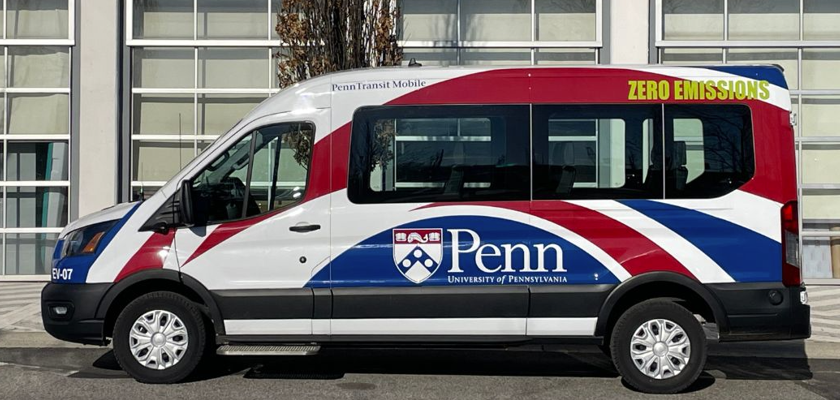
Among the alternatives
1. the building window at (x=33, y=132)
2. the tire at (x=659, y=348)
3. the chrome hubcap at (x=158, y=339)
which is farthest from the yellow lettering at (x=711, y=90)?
the building window at (x=33, y=132)

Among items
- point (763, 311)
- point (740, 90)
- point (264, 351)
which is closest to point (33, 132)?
point (264, 351)

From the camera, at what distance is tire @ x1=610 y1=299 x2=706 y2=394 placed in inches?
273

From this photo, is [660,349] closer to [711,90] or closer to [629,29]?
[711,90]

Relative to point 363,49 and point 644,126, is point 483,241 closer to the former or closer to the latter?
point 644,126

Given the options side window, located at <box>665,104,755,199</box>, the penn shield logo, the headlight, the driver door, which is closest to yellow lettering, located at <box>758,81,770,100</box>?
side window, located at <box>665,104,755,199</box>

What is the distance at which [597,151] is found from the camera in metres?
7.07

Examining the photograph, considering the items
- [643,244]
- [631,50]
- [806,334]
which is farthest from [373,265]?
[631,50]

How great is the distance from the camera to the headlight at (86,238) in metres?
7.18

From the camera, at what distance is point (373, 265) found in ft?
23.0

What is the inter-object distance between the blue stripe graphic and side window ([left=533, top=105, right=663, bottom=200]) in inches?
14.7

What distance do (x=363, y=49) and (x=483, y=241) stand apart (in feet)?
13.1

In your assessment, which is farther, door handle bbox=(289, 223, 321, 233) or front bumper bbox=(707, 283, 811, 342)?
door handle bbox=(289, 223, 321, 233)

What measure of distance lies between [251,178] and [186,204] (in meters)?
0.51

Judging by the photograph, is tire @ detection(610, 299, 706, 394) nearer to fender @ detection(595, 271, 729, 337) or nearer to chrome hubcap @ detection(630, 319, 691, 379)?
chrome hubcap @ detection(630, 319, 691, 379)
